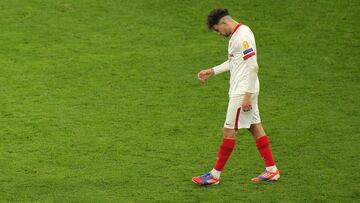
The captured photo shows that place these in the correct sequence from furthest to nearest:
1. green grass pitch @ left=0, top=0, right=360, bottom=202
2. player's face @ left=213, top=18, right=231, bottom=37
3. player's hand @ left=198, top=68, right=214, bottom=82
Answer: player's hand @ left=198, top=68, right=214, bottom=82, green grass pitch @ left=0, top=0, right=360, bottom=202, player's face @ left=213, top=18, right=231, bottom=37

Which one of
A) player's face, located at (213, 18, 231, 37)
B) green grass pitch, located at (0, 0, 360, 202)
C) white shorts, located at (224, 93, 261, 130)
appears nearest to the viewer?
player's face, located at (213, 18, 231, 37)

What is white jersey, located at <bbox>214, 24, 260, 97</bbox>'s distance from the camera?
25.2 feet

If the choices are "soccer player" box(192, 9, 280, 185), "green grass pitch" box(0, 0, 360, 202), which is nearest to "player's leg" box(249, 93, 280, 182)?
"soccer player" box(192, 9, 280, 185)

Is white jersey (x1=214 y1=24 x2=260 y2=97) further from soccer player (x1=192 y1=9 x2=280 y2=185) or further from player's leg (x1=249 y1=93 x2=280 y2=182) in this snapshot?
player's leg (x1=249 y1=93 x2=280 y2=182)

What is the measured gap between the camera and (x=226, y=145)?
7.96m

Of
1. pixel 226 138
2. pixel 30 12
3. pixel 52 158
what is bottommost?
pixel 30 12

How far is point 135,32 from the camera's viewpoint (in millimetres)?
13328

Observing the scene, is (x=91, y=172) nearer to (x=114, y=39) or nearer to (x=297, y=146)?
(x=297, y=146)

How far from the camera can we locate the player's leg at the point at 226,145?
25.9ft

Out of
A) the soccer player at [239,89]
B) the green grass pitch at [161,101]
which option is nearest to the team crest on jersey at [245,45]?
the soccer player at [239,89]

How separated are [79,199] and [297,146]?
2888 millimetres

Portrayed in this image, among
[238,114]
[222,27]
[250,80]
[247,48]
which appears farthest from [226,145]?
[222,27]

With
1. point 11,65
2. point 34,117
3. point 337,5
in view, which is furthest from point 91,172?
point 337,5

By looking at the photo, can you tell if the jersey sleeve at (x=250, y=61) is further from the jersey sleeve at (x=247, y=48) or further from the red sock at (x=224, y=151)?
the red sock at (x=224, y=151)
